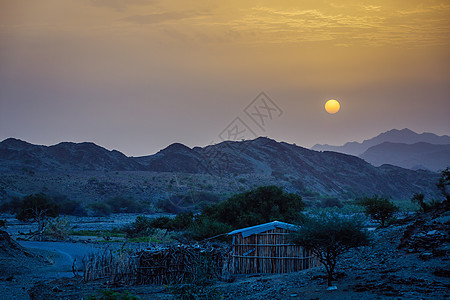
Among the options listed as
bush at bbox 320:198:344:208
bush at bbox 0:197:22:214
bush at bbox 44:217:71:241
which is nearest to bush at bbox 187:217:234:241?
bush at bbox 44:217:71:241

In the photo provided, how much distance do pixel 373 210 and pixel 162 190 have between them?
46824mm

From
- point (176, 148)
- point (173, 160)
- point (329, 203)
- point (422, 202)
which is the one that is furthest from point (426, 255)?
point (176, 148)

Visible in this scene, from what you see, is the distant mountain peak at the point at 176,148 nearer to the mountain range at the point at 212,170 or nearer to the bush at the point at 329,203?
the mountain range at the point at 212,170

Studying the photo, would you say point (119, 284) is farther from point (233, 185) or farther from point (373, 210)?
point (233, 185)

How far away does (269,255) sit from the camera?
67.4 ft

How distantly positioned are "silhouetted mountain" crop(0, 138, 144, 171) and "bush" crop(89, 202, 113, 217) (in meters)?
35.8

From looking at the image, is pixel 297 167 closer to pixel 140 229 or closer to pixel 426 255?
pixel 140 229

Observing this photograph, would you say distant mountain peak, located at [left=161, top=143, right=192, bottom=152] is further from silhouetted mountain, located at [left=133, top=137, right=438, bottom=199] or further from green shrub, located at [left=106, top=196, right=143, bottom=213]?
green shrub, located at [left=106, top=196, right=143, bottom=213]

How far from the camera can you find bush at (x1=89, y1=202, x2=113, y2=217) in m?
59.5

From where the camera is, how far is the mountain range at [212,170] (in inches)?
3155

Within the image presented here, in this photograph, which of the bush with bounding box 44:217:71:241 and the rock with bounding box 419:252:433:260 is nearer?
the rock with bounding box 419:252:433:260

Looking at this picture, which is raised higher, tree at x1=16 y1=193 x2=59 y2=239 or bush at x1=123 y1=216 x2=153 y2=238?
tree at x1=16 y1=193 x2=59 y2=239

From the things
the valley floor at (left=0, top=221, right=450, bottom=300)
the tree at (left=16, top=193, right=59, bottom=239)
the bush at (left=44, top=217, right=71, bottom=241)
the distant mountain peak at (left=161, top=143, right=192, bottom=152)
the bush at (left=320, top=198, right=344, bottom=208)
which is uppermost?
the distant mountain peak at (left=161, top=143, right=192, bottom=152)

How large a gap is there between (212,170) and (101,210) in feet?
134
